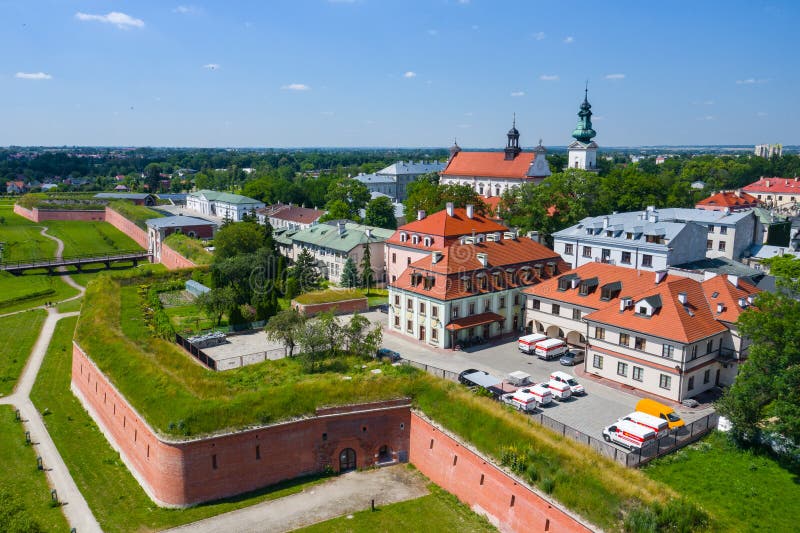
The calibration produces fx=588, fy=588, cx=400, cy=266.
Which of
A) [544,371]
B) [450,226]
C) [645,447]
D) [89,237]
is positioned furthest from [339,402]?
[89,237]

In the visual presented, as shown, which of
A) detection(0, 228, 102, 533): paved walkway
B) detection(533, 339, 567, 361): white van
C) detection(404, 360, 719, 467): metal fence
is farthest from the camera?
detection(533, 339, 567, 361): white van

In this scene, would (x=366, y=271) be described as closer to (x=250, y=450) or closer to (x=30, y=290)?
(x=250, y=450)

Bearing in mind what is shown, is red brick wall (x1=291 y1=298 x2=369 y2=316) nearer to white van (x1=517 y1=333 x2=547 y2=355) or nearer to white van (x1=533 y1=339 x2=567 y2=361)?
white van (x1=517 y1=333 x2=547 y2=355)

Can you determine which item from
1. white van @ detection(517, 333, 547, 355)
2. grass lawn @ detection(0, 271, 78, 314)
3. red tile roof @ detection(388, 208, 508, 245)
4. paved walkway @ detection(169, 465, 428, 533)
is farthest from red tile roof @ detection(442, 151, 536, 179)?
paved walkway @ detection(169, 465, 428, 533)

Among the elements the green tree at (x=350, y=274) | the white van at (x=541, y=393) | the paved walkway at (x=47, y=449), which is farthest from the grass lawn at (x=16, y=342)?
the white van at (x=541, y=393)

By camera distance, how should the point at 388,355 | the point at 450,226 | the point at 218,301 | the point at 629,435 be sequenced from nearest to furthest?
the point at 629,435
the point at 388,355
the point at 218,301
the point at 450,226

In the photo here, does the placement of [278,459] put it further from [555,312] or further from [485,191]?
[485,191]
